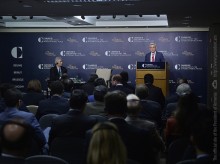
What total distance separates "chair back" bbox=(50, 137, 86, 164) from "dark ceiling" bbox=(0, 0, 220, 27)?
5.23 metres

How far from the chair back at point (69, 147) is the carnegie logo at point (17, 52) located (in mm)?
11141

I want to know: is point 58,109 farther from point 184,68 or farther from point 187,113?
point 184,68

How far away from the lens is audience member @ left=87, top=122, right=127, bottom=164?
235cm

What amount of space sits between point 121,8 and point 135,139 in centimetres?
674

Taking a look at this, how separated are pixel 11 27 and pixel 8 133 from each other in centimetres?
1269

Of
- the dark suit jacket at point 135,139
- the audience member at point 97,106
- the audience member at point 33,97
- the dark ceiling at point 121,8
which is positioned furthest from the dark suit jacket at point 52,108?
the dark ceiling at point 121,8

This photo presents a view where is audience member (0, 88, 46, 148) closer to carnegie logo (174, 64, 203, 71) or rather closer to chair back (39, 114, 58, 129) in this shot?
chair back (39, 114, 58, 129)

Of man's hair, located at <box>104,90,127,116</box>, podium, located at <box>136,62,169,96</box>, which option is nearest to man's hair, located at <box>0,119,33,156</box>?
man's hair, located at <box>104,90,127,116</box>

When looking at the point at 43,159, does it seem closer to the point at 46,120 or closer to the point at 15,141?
the point at 15,141

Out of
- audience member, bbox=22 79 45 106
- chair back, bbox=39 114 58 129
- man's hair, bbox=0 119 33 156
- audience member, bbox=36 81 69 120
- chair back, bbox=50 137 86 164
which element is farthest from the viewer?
audience member, bbox=22 79 45 106

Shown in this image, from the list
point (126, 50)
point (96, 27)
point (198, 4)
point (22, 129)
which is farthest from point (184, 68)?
point (22, 129)

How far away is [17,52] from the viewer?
48.4ft

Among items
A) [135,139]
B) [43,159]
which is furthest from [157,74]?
[43,159]

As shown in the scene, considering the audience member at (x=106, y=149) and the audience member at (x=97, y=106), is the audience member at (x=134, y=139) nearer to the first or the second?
the audience member at (x=106, y=149)
